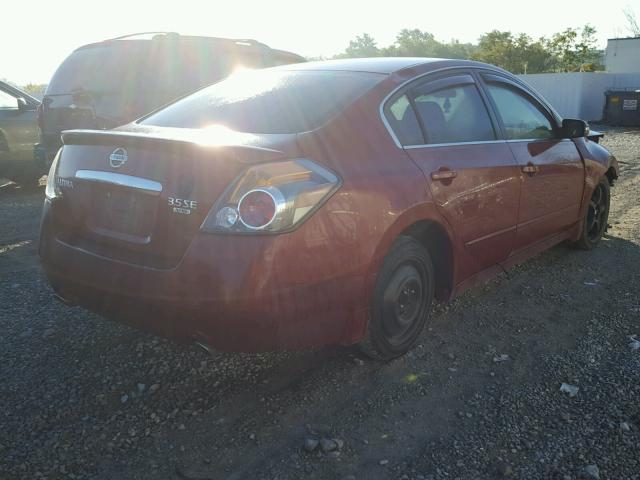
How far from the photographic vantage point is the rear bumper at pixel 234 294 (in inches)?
95.9

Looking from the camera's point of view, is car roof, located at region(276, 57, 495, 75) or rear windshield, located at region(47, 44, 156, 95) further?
rear windshield, located at region(47, 44, 156, 95)

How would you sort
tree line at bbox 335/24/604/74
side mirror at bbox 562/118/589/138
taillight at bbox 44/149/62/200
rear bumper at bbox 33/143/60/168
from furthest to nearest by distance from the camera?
tree line at bbox 335/24/604/74 < rear bumper at bbox 33/143/60/168 < side mirror at bbox 562/118/589/138 < taillight at bbox 44/149/62/200

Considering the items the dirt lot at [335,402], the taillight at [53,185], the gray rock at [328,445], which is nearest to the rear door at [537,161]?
the dirt lot at [335,402]

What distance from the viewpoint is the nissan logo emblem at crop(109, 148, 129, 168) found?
2773mm

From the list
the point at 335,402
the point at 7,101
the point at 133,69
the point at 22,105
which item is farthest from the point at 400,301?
the point at 7,101

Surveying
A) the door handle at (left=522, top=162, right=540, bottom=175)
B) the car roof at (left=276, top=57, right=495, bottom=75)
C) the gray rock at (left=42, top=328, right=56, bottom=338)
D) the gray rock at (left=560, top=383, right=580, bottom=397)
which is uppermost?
the car roof at (left=276, top=57, right=495, bottom=75)

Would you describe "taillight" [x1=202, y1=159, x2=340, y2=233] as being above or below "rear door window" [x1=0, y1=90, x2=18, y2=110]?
below

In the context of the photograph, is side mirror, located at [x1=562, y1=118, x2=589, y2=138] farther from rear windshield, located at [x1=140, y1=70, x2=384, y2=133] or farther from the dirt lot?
rear windshield, located at [x1=140, y1=70, x2=384, y2=133]

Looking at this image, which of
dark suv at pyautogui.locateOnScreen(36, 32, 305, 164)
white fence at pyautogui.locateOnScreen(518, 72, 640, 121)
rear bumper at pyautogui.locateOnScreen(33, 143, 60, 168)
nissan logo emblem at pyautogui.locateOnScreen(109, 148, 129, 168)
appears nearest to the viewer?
nissan logo emblem at pyautogui.locateOnScreen(109, 148, 129, 168)

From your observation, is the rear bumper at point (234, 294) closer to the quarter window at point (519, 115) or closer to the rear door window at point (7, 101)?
the quarter window at point (519, 115)

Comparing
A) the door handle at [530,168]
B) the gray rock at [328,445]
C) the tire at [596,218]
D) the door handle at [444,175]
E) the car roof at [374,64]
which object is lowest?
the gray rock at [328,445]

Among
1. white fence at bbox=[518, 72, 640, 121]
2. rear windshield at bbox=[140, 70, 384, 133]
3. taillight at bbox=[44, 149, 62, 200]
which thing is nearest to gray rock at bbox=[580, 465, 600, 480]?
rear windshield at bbox=[140, 70, 384, 133]

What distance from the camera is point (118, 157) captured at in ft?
9.19

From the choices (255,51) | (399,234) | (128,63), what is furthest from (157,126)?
(255,51)
